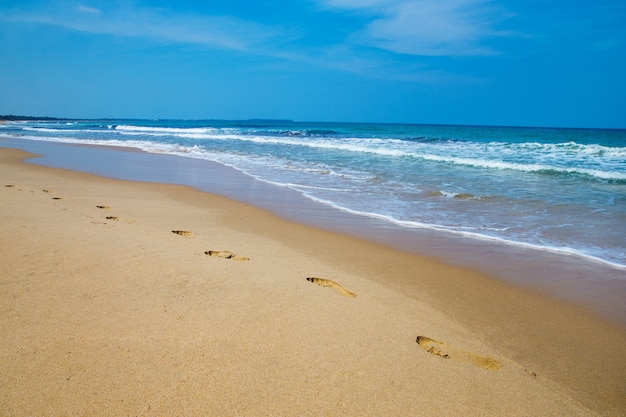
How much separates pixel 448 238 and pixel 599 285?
1.98 metres

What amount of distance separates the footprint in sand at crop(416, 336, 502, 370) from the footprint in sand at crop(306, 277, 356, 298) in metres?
0.84

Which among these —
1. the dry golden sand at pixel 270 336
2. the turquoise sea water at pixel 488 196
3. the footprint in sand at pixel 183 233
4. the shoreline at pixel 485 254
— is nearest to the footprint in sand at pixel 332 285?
the dry golden sand at pixel 270 336

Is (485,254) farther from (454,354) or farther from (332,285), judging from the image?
(454,354)

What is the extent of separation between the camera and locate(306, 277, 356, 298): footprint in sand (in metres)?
3.72

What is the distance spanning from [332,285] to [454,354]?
1321 mm

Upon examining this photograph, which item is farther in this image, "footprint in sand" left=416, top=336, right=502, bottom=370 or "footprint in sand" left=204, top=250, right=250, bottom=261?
"footprint in sand" left=204, top=250, right=250, bottom=261

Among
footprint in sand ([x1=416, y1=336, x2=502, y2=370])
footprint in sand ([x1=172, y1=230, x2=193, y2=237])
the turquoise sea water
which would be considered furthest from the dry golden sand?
the turquoise sea water

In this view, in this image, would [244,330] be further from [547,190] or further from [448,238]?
[547,190]

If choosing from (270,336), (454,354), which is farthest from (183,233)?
Result: (454,354)

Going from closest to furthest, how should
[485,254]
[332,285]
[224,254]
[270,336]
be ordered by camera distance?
[270,336], [332,285], [224,254], [485,254]

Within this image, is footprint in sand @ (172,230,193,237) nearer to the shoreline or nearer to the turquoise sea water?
the shoreline

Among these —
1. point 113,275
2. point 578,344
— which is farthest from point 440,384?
point 113,275

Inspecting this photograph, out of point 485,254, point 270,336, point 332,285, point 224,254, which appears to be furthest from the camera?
point 485,254

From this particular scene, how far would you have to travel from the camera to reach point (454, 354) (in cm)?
286
